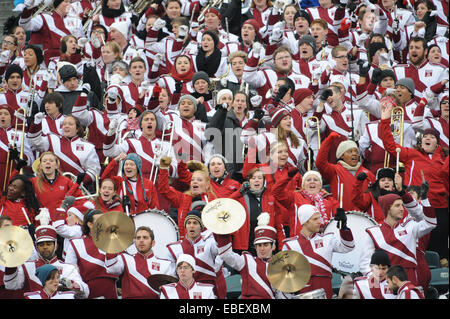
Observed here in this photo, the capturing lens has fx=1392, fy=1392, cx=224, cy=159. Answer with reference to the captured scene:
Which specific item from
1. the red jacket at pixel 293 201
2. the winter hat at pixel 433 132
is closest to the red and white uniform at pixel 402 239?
the red jacket at pixel 293 201

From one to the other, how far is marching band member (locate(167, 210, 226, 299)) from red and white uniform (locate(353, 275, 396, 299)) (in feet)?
4.32

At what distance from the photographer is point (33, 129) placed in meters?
15.7

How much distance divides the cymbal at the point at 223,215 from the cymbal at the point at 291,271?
2.15 ft

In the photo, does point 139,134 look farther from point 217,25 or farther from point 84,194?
point 217,25

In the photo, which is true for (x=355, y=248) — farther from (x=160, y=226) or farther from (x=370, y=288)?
(x=160, y=226)

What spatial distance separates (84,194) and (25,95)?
3.05m

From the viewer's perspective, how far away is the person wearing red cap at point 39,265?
13.2 meters

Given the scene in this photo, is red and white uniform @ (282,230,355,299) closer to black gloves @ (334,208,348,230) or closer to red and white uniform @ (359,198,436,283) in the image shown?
black gloves @ (334,208,348,230)

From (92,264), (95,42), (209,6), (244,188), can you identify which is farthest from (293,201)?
(209,6)

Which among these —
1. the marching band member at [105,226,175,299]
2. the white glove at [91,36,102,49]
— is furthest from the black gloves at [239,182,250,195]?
the white glove at [91,36,102,49]

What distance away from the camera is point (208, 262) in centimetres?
1314

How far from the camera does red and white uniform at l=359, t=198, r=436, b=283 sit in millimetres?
13094

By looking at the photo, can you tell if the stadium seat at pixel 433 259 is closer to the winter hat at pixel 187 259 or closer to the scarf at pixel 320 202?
the scarf at pixel 320 202
